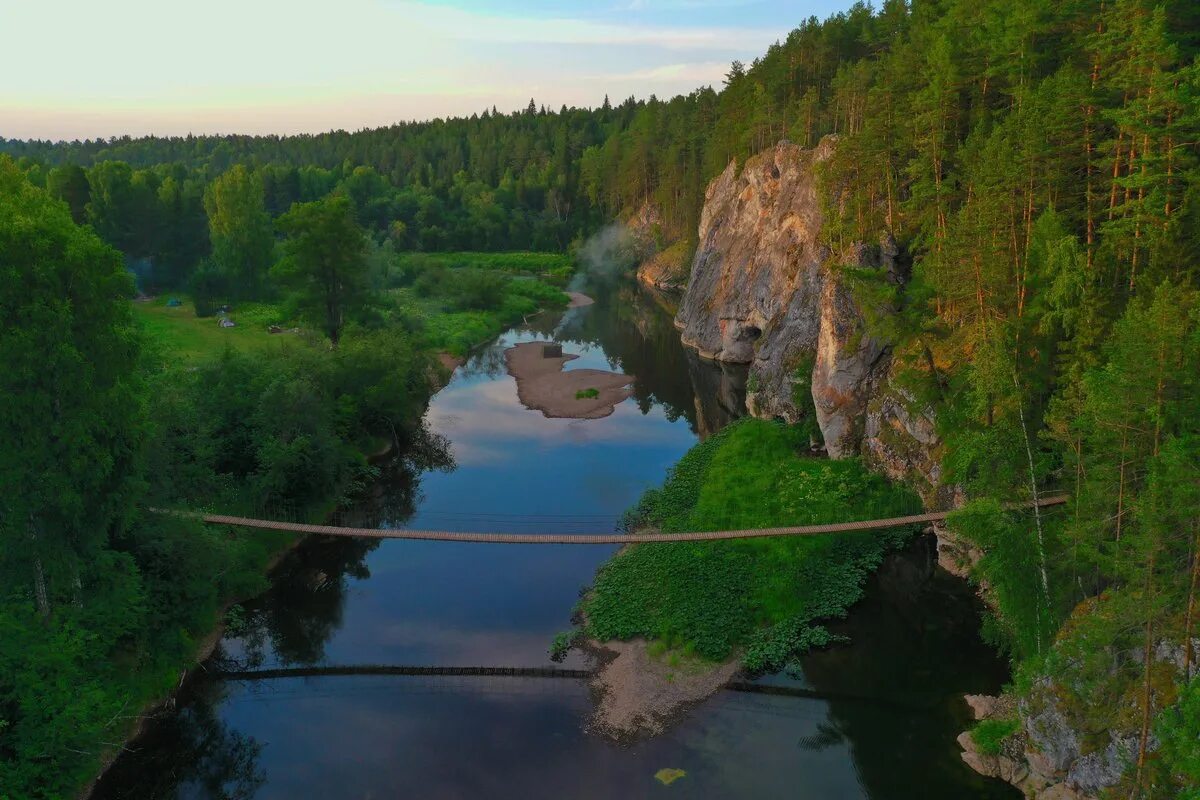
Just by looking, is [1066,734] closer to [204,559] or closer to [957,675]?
[957,675]

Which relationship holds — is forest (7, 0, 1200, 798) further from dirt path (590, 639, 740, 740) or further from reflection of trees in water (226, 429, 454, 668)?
dirt path (590, 639, 740, 740)

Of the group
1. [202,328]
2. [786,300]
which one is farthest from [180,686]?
[202,328]

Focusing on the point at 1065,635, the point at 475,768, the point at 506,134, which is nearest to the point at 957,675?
the point at 1065,635

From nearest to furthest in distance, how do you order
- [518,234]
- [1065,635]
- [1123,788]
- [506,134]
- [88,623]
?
[1123,788] → [1065,635] → [88,623] → [518,234] → [506,134]

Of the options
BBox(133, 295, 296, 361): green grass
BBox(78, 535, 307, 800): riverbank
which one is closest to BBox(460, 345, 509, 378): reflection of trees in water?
BBox(133, 295, 296, 361): green grass

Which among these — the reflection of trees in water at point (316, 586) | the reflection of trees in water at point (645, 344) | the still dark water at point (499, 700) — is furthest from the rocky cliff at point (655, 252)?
the still dark water at point (499, 700)

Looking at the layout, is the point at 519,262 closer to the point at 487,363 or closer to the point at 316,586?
the point at 487,363
